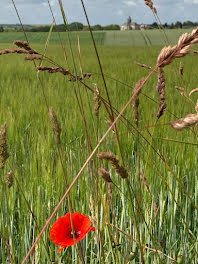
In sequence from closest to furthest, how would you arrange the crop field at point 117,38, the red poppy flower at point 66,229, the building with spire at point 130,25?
the red poppy flower at point 66,229 → the crop field at point 117,38 → the building with spire at point 130,25

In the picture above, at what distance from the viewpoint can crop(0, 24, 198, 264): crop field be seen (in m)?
0.60

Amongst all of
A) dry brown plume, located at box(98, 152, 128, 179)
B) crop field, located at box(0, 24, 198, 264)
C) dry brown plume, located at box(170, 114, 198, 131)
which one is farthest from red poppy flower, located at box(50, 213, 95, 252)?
dry brown plume, located at box(170, 114, 198, 131)

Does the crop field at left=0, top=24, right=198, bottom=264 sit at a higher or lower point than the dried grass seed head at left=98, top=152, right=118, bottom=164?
lower

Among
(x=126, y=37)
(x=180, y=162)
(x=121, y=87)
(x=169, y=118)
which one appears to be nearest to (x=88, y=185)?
(x=180, y=162)

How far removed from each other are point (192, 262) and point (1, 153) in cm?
59

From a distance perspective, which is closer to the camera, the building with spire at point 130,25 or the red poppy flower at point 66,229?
the red poppy flower at point 66,229

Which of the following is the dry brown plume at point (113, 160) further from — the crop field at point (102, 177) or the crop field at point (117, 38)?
the crop field at point (117, 38)

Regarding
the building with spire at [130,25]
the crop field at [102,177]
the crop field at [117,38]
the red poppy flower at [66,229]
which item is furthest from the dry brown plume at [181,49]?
the building with spire at [130,25]

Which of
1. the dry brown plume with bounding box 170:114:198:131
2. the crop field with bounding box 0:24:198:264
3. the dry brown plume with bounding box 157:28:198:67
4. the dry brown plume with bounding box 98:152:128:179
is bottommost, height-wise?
the crop field with bounding box 0:24:198:264

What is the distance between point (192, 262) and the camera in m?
0.85

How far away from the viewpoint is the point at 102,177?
1.46ft

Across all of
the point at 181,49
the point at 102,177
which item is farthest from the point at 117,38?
the point at 181,49

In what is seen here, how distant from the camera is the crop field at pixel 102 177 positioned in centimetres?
60

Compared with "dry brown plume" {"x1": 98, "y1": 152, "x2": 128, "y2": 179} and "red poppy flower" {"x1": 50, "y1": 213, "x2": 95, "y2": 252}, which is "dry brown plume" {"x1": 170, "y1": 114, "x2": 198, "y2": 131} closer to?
"dry brown plume" {"x1": 98, "y1": 152, "x2": 128, "y2": 179}
